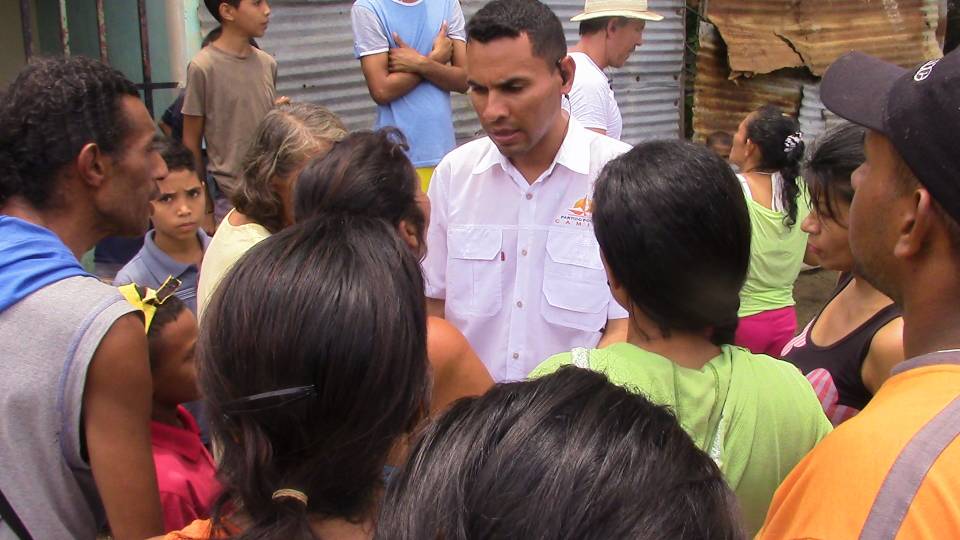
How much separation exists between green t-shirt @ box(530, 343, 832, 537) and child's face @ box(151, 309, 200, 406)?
968 millimetres

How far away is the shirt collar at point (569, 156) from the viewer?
261cm

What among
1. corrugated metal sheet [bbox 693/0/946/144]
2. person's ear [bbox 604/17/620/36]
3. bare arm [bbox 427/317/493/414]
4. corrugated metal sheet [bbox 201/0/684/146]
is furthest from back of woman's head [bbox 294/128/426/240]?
corrugated metal sheet [bbox 693/0/946/144]

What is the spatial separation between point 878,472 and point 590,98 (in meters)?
3.43

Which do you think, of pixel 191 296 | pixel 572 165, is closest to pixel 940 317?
pixel 572 165

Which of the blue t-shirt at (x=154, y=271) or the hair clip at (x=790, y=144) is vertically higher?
the hair clip at (x=790, y=144)

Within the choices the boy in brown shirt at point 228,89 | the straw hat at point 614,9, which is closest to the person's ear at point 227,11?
the boy in brown shirt at point 228,89

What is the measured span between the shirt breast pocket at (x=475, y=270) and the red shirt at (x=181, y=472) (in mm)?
942

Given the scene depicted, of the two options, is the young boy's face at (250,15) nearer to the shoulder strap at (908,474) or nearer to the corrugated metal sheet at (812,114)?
the shoulder strap at (908,474)

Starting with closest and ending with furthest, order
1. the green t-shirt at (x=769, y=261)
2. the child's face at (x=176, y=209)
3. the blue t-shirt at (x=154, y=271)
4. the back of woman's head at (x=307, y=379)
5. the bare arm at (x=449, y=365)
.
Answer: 1. the back of woman's head at (x=307, y=379)
2. the bare arm at (x=449, y=365)
3. the blue t-shirt at (x=154, y=271)
4. the child's face at (x=176, y=209)
5. the green t-shirt at (x=769, y=261)

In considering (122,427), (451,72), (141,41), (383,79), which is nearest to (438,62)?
(451,72)

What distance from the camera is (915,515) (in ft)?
3.26

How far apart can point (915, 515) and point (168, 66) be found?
473 cm

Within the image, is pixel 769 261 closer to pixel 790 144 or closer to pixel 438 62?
pixel 790 144

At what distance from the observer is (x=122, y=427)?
155 cm
